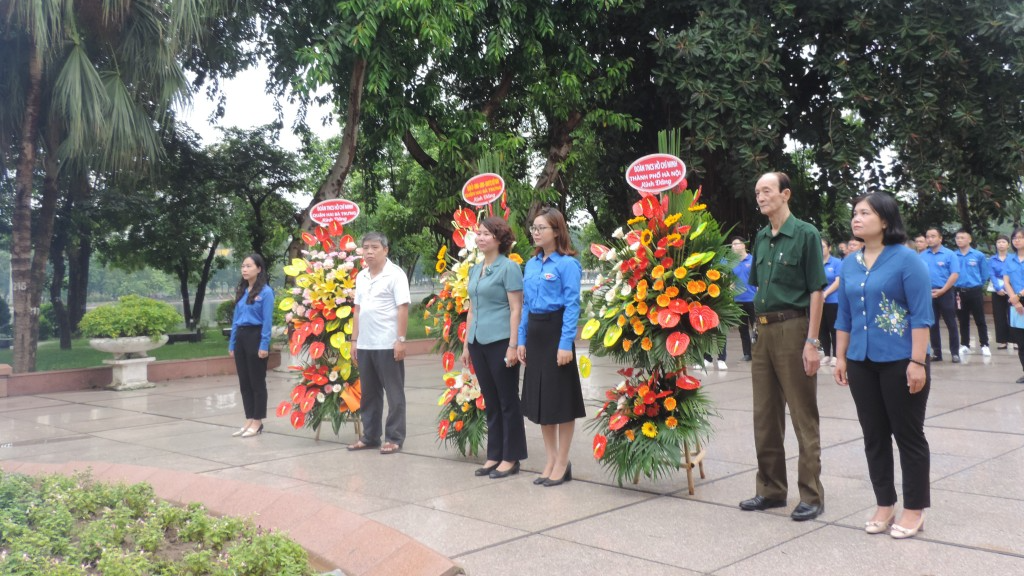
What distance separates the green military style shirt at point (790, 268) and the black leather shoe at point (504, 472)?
88.0 inches

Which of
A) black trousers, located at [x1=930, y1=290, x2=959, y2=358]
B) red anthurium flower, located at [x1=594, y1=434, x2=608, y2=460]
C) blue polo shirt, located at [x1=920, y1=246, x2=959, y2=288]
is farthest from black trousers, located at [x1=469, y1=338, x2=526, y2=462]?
blue polo shirt, located at [x1=920, y1=246, x2=959, y2=288]

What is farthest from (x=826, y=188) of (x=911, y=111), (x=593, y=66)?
(x=593, y=66)

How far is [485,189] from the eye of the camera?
23.1 ft

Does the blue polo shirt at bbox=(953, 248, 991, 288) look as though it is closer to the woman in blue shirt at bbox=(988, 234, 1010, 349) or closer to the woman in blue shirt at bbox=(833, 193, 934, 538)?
the woman in blue shirt at bbox=(988, 234, 1010, 349)

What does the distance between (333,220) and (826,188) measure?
11040mm

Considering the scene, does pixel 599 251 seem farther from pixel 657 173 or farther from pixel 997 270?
pixel 997 270

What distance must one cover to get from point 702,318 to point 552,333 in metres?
1.04

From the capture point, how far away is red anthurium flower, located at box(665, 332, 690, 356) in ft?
17.3

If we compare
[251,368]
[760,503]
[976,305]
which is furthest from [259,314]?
[976,305]

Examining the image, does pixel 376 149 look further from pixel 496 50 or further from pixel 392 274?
pixel 392 274

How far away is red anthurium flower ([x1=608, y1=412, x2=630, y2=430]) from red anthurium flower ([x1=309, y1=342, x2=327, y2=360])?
10.5 ft

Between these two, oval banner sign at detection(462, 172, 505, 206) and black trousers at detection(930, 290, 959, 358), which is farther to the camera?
black trousers at detection(930, 290, 959, 358)

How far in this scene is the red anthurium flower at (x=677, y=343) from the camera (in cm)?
526

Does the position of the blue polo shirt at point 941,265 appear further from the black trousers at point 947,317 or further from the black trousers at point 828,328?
the black trousers at point 828,328
